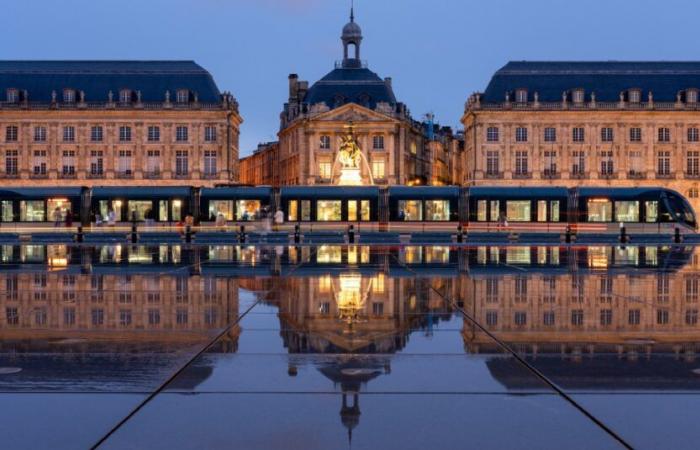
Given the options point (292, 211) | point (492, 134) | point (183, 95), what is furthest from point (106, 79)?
point (292, 211)

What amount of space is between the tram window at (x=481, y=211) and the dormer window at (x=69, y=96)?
194 feet

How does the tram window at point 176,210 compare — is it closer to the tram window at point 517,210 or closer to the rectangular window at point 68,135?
the tram window at point 517,210

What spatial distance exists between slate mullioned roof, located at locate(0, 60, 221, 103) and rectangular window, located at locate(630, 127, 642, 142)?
48975 millimetres

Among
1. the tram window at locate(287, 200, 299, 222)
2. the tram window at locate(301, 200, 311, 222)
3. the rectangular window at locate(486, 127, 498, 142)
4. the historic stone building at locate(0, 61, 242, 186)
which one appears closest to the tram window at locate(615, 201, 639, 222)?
the tram window at locate(301, 200, 311, 222)

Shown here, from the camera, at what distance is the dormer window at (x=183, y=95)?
100 meters

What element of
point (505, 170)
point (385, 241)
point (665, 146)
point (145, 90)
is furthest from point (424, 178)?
point (385, 241)

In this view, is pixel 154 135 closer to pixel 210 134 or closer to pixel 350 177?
pixel 210 134

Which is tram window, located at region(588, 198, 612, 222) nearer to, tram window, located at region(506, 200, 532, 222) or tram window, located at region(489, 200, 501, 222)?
tram window, located at region(506, 200, 532, 222)

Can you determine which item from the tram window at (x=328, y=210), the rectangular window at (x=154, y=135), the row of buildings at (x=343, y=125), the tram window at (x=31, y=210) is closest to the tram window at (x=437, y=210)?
the tram window at (x=328, y=210)

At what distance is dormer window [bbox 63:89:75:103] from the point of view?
99688mm

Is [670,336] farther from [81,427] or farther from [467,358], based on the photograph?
[81,427]

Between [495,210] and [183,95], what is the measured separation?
5297cm

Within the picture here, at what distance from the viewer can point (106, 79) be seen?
100 meters

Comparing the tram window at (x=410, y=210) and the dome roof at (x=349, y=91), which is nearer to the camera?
the tram window at (x=410, y=210)
